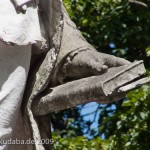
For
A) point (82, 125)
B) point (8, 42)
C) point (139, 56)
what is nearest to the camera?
point (8, 42)

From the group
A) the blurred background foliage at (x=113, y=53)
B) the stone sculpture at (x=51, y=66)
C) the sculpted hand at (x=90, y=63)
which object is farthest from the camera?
the blurred background foliage at (x=113, y=53)

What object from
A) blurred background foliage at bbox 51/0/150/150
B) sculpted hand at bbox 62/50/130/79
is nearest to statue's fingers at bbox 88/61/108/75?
sculpted hand at bbox 62/50/130/79

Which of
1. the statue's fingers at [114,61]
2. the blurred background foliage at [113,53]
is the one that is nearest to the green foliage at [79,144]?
the blurred background foliage at [113,53]

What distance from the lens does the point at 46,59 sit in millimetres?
4426

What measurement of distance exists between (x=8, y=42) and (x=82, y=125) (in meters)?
7.44

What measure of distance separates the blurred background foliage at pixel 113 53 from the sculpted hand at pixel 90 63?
12.9ft

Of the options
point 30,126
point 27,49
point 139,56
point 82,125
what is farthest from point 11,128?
point 82,125

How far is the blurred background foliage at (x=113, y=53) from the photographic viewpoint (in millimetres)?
8484

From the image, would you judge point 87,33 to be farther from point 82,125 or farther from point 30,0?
point 30,0

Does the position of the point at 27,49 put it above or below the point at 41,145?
above

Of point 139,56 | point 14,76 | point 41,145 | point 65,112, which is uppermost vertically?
point 14,76

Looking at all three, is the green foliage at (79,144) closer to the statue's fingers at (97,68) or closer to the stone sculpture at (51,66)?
the stone sculpture at (51,66)

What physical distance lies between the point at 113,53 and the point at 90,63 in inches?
240

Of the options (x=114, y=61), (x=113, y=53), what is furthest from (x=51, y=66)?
(x=113, y=53)
